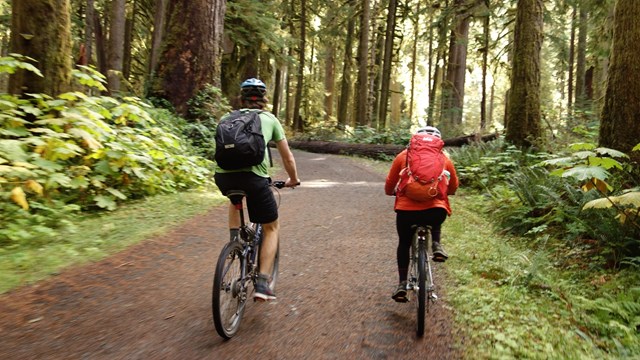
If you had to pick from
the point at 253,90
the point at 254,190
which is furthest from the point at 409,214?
the point at 253,90

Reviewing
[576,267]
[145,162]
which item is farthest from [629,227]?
[145,162]

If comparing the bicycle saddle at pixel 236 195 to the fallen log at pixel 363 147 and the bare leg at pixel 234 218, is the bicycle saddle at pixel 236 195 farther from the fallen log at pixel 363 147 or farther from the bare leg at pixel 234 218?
the fallen log at pixel 363 147

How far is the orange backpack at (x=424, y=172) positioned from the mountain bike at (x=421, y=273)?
35 cm

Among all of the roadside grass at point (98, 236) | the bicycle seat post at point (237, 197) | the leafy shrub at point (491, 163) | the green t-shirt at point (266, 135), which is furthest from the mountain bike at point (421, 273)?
the leafy shrub at point (491, 163)

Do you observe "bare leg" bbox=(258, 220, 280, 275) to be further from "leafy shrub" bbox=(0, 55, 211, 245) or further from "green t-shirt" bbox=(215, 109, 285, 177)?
"leafy shrub" bbox=(0, 55, 211, 245)

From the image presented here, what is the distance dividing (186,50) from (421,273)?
10003mm

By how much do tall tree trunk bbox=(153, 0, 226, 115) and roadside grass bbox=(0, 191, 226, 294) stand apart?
4412mm

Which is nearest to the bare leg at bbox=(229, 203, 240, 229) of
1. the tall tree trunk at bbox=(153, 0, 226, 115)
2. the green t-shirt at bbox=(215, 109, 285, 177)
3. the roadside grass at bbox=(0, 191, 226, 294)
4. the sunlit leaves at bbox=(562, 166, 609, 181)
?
the green t-shirt at bbox=(215, 109, 285, 177)

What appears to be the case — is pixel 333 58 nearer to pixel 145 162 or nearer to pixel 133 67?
pixel 133 67

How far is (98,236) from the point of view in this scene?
5.77 m

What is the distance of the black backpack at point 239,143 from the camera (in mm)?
3523

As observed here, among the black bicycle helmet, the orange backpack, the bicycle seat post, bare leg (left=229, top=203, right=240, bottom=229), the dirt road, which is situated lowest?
the dirt road

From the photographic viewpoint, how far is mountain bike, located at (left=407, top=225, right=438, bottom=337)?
374cm

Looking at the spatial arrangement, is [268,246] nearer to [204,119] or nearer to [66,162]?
[66,162]
